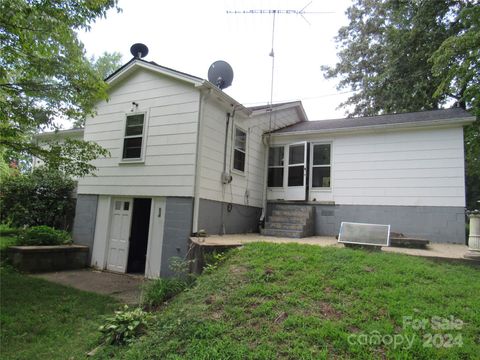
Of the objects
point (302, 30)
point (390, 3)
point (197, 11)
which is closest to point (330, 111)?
point (390, 3)

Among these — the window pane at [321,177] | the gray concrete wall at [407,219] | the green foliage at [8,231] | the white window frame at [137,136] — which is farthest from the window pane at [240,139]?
the green foliage at [8,231]

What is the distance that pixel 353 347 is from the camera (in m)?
2.94

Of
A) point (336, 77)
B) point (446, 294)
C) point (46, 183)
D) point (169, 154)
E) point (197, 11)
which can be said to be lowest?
point (446, 294)

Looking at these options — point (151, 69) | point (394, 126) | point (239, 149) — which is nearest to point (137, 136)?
point (151, 69)

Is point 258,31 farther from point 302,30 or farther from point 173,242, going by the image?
point 173,242

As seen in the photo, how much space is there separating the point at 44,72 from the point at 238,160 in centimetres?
521

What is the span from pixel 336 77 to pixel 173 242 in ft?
49.1

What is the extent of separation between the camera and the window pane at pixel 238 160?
9.08 metres

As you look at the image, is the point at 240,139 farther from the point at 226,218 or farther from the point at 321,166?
the point at 321,166

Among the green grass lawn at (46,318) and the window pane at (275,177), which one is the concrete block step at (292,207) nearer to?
the window pane at (275,177)

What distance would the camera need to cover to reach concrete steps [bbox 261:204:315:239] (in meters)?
8.66

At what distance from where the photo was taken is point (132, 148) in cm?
881

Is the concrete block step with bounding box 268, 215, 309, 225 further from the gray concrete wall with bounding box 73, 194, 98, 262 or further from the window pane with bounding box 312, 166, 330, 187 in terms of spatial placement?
the gray concrete wall with bounding box 73, 194, 98, 262

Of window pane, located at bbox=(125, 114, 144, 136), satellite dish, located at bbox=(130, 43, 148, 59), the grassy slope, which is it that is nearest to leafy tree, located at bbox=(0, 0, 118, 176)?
window pane, located at bbox=(125, 114, 144, 136)
